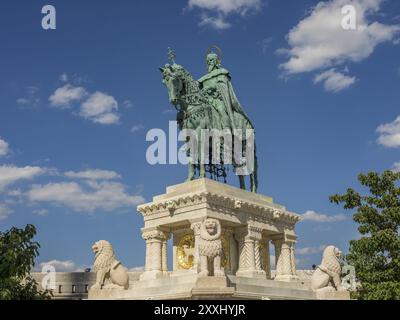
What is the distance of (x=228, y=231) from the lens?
1212 inches

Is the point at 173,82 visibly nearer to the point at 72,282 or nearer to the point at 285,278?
the point at 285,278

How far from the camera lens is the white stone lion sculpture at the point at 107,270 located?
90.1ft

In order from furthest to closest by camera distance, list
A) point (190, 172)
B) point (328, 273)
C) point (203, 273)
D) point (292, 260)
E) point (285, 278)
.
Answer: point (292, 260) → point (285, 278) → point (190, 172) → point (328, 273) → point (203, 273)

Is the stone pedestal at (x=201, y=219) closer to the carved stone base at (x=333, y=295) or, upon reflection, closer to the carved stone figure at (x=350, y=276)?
the carved stone base at (x=333, y=295)

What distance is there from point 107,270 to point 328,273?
1032 cm

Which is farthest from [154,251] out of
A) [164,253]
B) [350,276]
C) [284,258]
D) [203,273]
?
[350,276]

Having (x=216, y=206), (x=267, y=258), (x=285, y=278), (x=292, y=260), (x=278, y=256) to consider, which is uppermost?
(x=216, y=206)

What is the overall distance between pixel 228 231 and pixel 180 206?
116 inches

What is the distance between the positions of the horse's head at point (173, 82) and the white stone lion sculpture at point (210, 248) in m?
8.90

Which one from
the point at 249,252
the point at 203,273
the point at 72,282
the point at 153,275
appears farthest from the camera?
the point at 72,282

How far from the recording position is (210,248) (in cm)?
2417

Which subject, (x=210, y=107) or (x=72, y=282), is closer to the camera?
(x=210, y=107)
